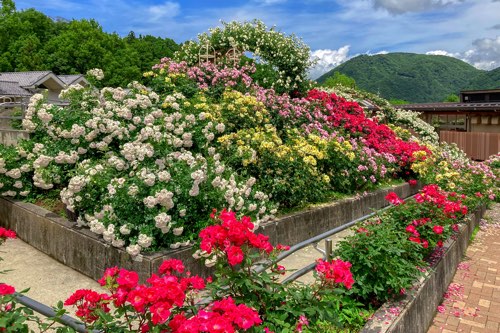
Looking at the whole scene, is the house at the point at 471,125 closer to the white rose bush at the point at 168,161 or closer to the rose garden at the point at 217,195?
the rose garden at the point at 217,195

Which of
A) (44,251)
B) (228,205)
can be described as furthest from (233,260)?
(44,251)

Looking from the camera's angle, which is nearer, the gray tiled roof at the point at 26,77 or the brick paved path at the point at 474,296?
the brick paved path at the point at 474,296

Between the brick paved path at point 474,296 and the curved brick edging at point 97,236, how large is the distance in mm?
1488

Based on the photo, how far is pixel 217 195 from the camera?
508cm

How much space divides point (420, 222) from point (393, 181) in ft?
20.1

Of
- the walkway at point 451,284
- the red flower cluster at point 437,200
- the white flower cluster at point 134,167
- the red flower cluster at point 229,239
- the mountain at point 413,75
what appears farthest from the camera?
the mountain at point 413,75

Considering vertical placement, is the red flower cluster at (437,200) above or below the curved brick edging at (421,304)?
above

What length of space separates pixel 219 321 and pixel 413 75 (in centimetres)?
14278

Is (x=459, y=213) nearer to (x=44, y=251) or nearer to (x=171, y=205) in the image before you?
(x=171, y=205)

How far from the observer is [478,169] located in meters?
10.5

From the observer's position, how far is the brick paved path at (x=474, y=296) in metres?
4.38

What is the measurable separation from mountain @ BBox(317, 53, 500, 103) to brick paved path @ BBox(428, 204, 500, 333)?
113 m

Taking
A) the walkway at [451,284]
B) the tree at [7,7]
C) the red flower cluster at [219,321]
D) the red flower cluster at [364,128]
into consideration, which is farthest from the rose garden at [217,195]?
the tree at [7,7]

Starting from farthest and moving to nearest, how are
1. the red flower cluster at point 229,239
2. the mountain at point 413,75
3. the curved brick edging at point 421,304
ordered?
the mountain at point 413,75
the curved brick edging at point 421,304
the red flower cluster at point 229,239
